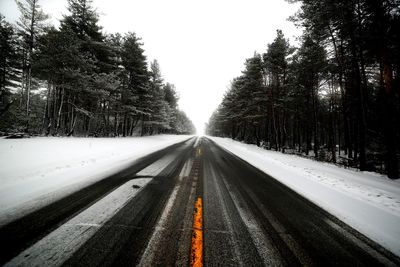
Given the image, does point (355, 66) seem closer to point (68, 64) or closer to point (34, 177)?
point (34, 177)

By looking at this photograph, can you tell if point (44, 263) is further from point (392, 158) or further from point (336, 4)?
point (336, 4)

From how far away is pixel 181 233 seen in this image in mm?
2961

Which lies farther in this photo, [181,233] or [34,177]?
[34,177]

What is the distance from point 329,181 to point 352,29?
10209mm

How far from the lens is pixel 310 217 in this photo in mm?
3877

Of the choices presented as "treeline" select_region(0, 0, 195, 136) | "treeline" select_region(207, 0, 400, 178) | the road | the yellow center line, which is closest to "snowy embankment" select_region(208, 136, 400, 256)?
the road

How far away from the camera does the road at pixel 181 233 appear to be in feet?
7.72

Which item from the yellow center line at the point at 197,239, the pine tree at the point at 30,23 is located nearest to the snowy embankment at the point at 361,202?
the yellow center line at the point at 197,239

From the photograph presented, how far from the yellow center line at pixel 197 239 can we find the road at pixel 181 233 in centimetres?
1

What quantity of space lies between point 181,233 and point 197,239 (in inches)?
12.8

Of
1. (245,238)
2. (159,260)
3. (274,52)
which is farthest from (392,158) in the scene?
(274,52)

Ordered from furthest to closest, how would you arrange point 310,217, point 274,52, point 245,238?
point 274,52 < point 310,217 < point 245,238

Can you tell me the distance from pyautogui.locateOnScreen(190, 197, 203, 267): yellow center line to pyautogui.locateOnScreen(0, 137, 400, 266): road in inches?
0.5

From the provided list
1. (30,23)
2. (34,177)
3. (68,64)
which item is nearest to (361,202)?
(34,177)
